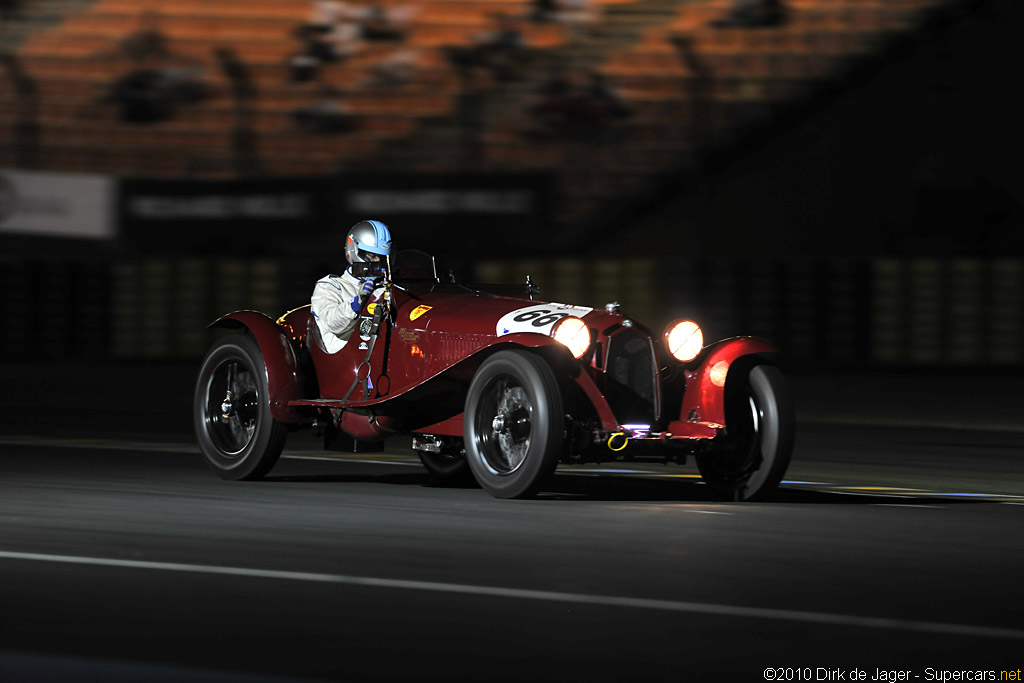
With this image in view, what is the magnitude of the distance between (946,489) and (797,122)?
13693mm

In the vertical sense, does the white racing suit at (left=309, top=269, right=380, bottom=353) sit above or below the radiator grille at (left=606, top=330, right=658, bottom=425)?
above

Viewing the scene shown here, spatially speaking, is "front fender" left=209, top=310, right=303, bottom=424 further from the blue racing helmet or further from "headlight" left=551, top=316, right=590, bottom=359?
"headlight" left=551, top=316, right=590, bottom=359

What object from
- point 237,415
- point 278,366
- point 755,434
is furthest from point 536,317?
point 237,415

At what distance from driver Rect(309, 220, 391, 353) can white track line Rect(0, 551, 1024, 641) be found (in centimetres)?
322

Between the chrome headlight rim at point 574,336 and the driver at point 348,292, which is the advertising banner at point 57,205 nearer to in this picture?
the driver at point 348,292

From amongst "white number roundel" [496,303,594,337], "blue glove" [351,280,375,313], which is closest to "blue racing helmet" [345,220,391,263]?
"blue glove" [351,280,375,313]

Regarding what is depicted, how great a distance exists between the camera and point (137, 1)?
26.3 metres

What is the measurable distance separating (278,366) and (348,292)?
55 centimetres

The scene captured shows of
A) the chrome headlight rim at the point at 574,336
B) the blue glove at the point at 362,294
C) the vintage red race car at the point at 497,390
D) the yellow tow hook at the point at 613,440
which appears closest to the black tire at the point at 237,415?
the vintage red race car at the point at 497,390

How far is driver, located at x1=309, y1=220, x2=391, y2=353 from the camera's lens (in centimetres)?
1027

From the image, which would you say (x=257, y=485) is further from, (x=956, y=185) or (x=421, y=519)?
(x=956, y=185)

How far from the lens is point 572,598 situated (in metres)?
6.32

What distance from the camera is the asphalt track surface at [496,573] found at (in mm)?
Answer: 5301

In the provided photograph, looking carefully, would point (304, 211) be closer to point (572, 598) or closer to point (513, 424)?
point (513, 424)
